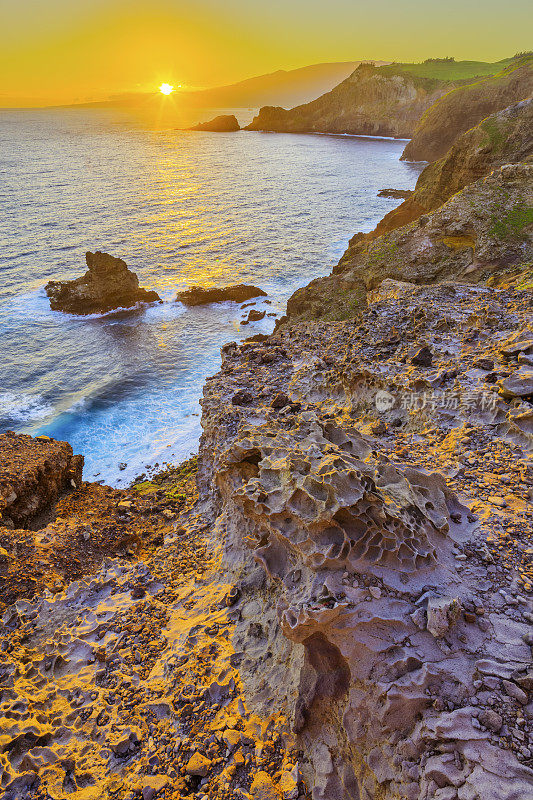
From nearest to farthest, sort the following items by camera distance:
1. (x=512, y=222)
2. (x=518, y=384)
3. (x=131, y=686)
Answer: (x=131, y=686) → (x=518, y=384) → (x=512, y=222)

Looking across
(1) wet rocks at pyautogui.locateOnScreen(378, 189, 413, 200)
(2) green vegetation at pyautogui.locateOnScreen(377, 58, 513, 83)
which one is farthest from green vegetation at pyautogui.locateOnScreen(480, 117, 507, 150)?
(2) green vegetation at pyautogui.locateOnScreen(377, 58, 513, 83)

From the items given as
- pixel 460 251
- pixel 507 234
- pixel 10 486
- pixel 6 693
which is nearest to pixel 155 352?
pixel 10 486

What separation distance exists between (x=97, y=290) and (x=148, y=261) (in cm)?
1288

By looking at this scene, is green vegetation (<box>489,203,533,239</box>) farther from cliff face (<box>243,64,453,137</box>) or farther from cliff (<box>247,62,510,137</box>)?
cliff face (<box>243,64,453,137</box>)

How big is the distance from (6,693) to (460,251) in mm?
29125

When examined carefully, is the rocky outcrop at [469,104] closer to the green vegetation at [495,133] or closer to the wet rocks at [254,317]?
the green vegetation at [495,133]

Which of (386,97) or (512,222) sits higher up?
(386,97)

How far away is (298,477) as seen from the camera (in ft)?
28.4

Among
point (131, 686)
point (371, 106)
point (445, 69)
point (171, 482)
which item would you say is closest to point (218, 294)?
point (171, 482)

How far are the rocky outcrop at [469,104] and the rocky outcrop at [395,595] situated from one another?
92.0m

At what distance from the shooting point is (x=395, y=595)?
23.9 feet

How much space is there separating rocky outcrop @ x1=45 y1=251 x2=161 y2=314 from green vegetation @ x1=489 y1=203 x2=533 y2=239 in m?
34.6

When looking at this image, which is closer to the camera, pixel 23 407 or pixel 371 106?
pixel 23 407

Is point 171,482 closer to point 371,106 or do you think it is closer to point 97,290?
point 97,290
